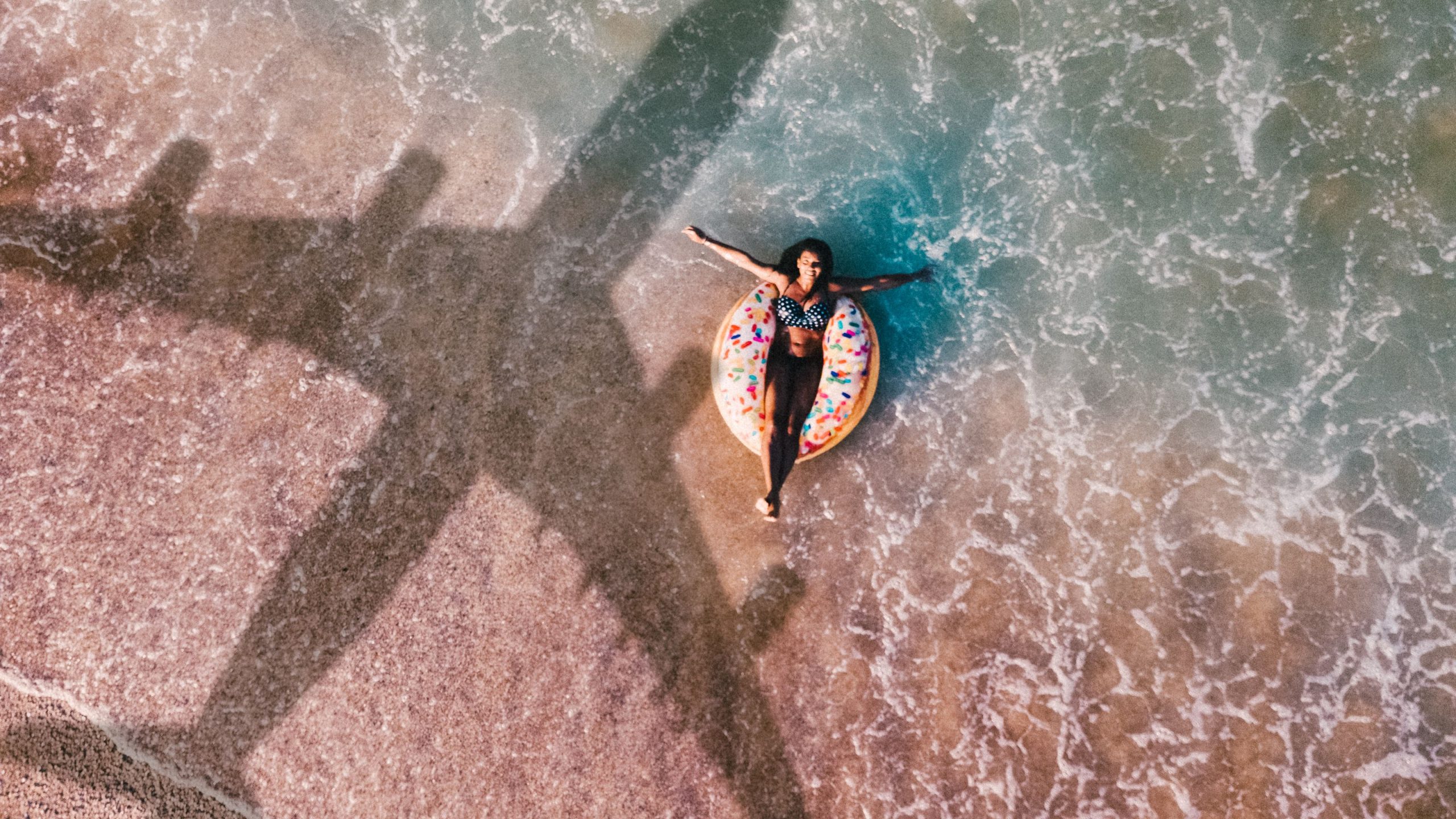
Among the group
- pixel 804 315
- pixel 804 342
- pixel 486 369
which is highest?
pixel 804 315

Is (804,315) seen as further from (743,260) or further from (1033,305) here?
(1033,305)

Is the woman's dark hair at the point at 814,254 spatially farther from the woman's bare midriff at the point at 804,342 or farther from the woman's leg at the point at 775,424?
the woman's leg at the point at 775,424

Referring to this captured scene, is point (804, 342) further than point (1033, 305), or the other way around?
point (1033, 305)

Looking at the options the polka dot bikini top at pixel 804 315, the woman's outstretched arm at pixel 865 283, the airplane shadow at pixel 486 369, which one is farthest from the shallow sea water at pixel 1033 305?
the polka dot bikini top at pixel 804 315

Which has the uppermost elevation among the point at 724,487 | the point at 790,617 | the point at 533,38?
the point at 533,38

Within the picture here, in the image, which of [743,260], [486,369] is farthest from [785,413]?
[486,369]

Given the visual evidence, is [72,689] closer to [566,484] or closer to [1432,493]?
[566,484]

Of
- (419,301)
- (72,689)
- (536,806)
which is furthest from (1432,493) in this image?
(72,689)
